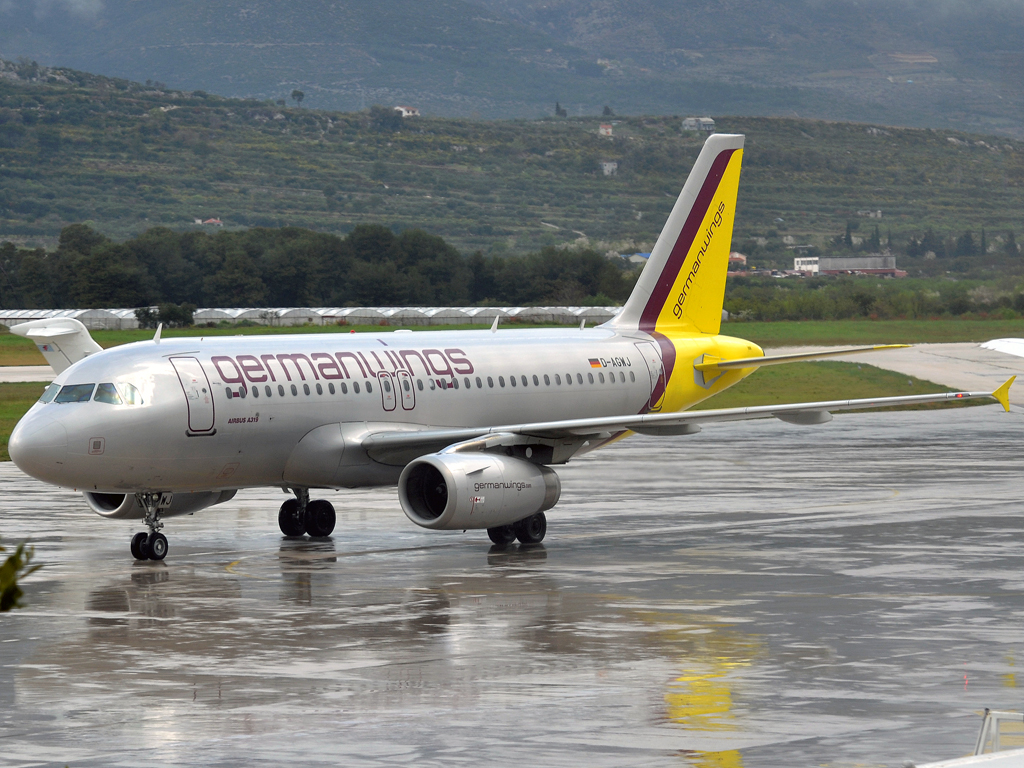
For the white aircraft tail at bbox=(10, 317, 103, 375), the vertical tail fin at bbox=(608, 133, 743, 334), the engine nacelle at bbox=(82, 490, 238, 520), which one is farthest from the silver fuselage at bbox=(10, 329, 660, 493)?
the white aircraft tail at bbox=(10, 317, 103, 375)

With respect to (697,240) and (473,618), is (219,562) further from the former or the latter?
(697,240)

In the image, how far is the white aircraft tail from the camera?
37.4m

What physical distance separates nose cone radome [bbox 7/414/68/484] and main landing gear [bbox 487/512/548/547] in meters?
7.20

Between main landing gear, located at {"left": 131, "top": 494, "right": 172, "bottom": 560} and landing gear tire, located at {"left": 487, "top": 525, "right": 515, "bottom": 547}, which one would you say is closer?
main landing gear, located at {"left": 131, "top": 494, "right": 172, "bottom": 560}

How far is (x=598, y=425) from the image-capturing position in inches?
1028

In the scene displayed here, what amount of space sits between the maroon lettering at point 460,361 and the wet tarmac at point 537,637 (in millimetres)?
3030

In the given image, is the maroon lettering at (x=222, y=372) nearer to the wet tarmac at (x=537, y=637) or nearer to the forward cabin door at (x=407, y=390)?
the wet tarmac at (x=537, y=637)

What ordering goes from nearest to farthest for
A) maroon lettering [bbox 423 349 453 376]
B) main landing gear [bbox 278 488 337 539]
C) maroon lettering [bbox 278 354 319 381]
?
1. maroon lettering [bbox 278 354 319 381]
2. main landing gear [bbox 278 488 337 539]
3. maroon lettering [bbox 423 349 453 376]

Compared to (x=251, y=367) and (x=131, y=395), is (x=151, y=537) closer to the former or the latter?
(x=131, y=395)

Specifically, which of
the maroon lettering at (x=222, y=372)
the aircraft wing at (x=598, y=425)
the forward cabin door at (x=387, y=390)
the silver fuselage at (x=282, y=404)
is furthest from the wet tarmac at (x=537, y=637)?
the maroon lettering at (x=222, y=372)

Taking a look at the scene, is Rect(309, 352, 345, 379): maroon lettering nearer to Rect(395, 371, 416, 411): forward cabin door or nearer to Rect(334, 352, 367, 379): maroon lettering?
Rect(334, 352, 367, 379): maroon lettering

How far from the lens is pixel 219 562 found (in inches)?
997

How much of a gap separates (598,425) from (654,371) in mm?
6881

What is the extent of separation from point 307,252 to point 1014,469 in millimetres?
116670
